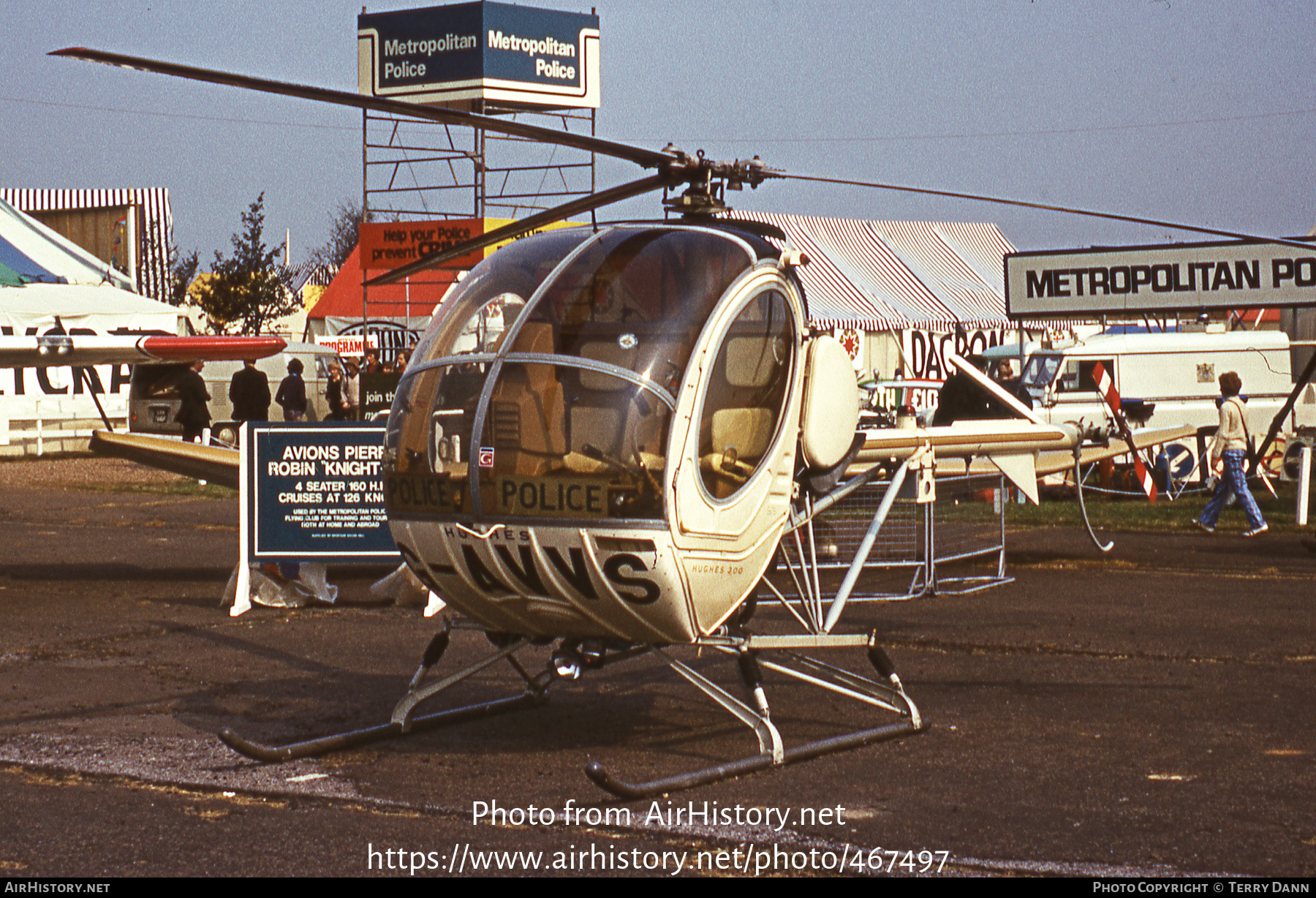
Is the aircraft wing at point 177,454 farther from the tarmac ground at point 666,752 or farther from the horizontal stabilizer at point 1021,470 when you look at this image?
the horizontal stabilizer at point 1021,470

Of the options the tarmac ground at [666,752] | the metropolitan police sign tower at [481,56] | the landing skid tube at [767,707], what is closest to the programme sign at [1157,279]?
the tarmac ground at [666,752]

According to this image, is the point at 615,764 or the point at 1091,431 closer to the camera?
the point at 615,764

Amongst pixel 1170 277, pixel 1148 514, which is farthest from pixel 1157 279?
pixel 1148 514

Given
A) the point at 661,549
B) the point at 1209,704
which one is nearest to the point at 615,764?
the point at 661,549

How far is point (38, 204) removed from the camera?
5484cm

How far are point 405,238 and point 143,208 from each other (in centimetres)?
1900

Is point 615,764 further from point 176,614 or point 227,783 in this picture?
point 176,614

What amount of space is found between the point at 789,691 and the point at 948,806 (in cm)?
259

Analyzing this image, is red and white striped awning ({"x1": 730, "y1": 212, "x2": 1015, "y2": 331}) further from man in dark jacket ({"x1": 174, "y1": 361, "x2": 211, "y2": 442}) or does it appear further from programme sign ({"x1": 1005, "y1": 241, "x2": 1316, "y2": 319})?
man in dark jacket ({"x1": 174, "y1": 361, "x2": 211, "y2": 442})

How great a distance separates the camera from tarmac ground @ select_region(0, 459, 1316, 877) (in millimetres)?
5391

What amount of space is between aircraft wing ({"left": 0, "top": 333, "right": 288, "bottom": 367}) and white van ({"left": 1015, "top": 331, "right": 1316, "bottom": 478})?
13.5 meters

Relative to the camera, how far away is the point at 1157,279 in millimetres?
22594

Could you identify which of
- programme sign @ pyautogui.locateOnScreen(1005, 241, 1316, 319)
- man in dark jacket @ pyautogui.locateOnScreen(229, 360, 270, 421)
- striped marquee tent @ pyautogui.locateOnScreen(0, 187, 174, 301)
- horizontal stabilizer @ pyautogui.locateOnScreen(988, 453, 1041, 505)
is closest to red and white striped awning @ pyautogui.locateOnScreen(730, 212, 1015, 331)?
programme sign @ pyautogui.locateOnScreen(1005, 241, 1316, 319)

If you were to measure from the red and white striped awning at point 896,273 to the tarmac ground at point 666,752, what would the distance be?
24331 millimetres
